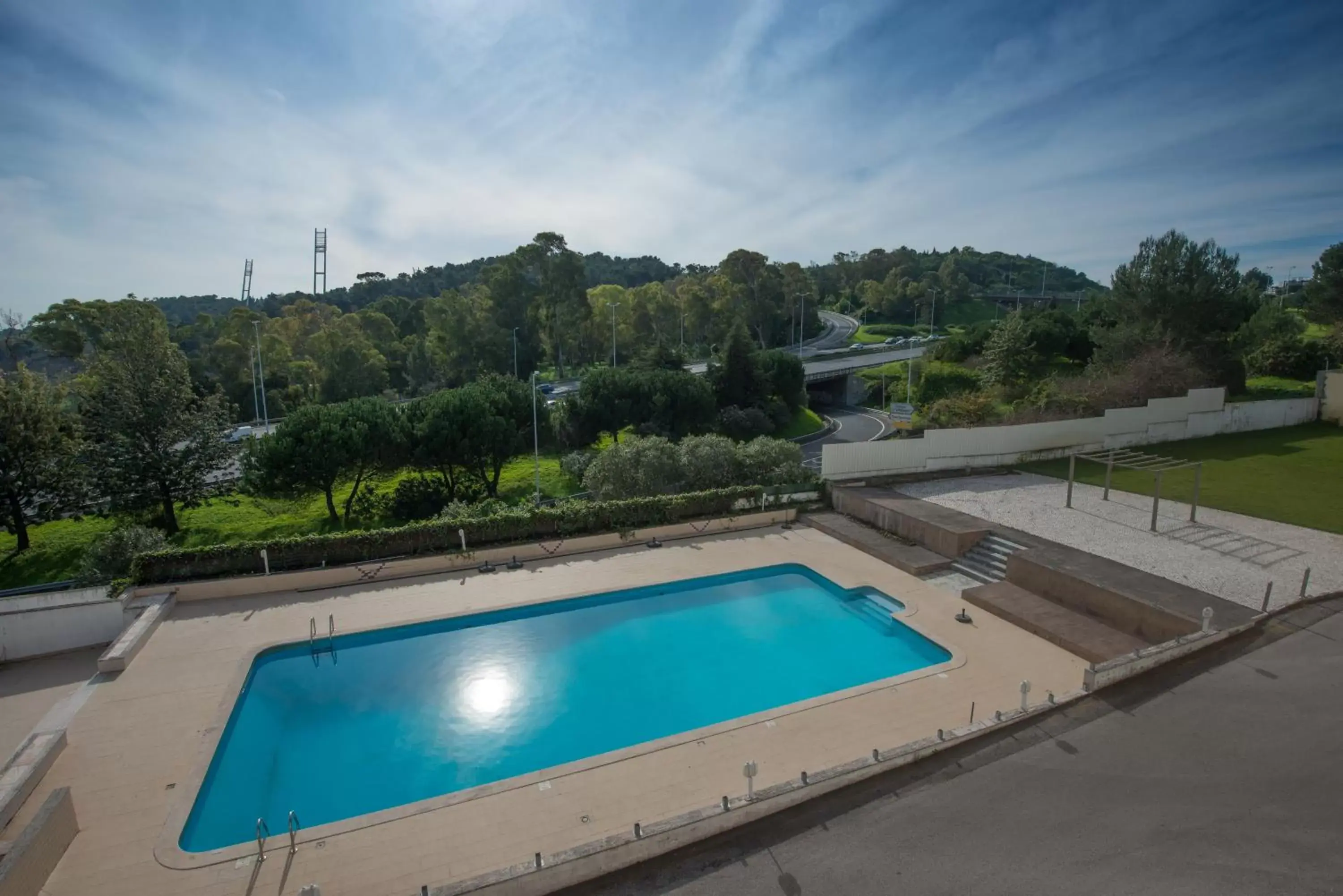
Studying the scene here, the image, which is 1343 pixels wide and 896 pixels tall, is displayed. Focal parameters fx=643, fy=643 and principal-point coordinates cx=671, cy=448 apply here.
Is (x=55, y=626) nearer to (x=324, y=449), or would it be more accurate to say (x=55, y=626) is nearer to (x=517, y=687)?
(x=517, y=687)

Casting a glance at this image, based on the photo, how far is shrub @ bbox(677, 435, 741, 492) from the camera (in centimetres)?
1980

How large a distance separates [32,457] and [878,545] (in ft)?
84.6

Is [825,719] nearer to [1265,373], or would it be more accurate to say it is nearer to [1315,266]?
[1265,373]

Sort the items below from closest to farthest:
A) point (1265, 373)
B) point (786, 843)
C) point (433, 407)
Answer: point (786, 843), point (433, 407), point (1265, 373)

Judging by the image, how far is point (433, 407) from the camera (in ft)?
80.8

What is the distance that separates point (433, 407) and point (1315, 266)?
45.3 m

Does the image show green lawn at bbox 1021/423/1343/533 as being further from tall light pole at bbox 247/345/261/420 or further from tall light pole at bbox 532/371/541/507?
tall light pole at bbox 247/345/261/420

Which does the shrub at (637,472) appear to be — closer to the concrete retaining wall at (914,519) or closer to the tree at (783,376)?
the concrete retaining wall at (914,519)

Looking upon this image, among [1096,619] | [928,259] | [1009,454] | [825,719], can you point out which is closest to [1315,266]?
[1009,454]

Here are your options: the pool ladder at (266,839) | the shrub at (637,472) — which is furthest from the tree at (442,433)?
the pool ladder at (266,839)

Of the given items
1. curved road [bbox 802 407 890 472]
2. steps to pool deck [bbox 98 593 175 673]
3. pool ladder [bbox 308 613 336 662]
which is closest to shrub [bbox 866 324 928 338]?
curved road [bbox 802 407 890 472]

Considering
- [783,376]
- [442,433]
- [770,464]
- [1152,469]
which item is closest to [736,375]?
[783,376]

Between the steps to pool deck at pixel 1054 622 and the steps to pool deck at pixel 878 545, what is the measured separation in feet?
4.55

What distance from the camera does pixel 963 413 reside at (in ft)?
81.9
